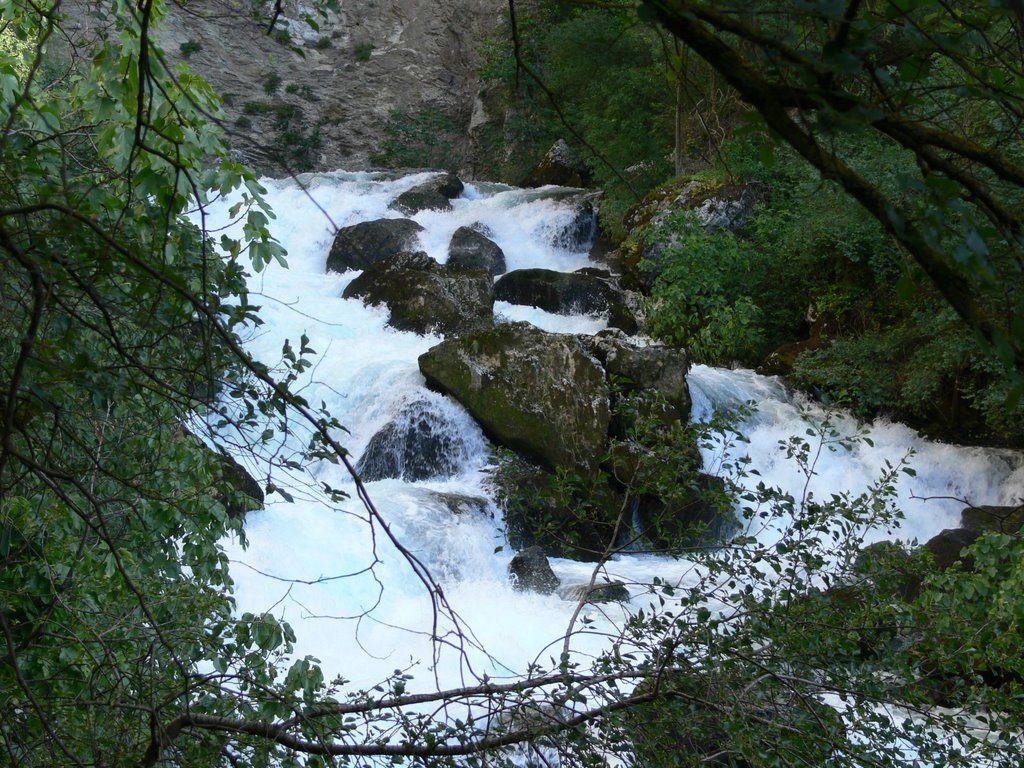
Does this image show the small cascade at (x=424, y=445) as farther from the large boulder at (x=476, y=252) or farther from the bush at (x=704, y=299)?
the large boulder at (x=476, y=252)

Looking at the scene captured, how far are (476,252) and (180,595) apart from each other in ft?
42.7

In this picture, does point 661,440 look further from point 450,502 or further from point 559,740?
point 450,502

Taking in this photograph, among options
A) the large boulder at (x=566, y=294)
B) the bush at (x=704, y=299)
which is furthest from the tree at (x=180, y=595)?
the large boulder at (x=566, y=294)

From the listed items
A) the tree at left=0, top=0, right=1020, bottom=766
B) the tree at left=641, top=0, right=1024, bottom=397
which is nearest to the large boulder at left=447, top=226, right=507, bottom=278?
the tree at left=0, top=0, right=1020, bottom=766

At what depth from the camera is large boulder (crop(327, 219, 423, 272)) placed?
1550cm

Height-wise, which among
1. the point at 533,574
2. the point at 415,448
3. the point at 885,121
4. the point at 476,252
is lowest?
the point at 885,121

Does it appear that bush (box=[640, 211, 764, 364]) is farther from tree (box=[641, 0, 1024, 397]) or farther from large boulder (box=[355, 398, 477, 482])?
tree (box=[641, 0, 1024, 397])

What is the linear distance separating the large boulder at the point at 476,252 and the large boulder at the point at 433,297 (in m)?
2.27

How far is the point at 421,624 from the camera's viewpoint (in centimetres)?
686

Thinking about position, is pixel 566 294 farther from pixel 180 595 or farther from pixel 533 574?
pixel 180 595

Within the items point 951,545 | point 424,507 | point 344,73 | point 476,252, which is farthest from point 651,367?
point 344,73

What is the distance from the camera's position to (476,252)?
52.0ft

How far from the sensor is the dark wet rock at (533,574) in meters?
7.51

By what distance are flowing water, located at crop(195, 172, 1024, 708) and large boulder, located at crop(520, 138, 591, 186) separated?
7.53m
